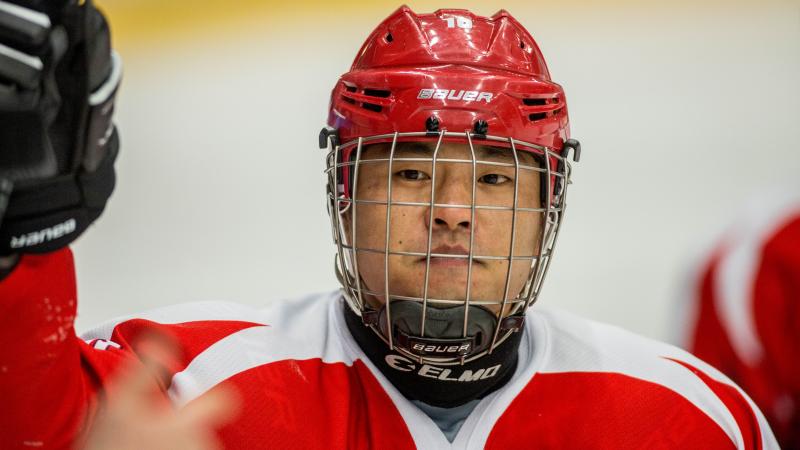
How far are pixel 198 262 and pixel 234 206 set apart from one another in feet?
0.80

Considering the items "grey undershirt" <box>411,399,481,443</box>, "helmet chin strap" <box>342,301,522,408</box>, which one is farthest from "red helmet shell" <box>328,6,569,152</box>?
"grey undershirt" <box>411,399,481,443</box>

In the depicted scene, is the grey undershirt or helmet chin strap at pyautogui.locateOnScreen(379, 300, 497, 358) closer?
helmet chin strap at pyautogui.locateOnScreen(379, 300, 497, 358)

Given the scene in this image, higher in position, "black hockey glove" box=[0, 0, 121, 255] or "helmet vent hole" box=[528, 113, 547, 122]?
"black hockey glove" box=[0, 0, 121, 255]

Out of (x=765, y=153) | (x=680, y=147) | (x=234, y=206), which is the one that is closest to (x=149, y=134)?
(x=234, y=206)

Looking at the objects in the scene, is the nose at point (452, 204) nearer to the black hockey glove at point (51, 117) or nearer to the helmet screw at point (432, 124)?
the helmet screw at point (432, 124)

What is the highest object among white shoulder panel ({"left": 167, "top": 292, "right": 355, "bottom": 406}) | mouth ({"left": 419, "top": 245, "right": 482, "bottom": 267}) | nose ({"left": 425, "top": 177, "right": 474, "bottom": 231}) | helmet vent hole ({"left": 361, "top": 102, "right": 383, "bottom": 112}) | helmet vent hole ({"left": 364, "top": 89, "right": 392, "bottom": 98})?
helmet vent hole ({"left": 364, "top": 89, "right": 392, "bottom": 98})

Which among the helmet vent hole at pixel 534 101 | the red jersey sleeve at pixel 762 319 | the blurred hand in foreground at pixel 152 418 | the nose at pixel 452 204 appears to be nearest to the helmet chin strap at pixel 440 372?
the nose at pixel 452 204

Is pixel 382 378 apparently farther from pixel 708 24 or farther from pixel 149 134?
pixel 708 24

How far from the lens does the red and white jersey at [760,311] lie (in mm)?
1782

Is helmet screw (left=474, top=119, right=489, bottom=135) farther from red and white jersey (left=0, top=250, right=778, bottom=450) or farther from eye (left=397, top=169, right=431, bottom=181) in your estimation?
red and white jersey (left=0, top=250, right=778, bottom=450)

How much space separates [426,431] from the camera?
4.50 ft

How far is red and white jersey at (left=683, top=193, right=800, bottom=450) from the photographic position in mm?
1782

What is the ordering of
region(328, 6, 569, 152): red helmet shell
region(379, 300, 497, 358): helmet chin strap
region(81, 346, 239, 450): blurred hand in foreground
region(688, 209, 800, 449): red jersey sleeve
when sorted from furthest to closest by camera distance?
region(688, 209, 800, 449): red jersey sleeve, region(328, 6, 569, 152): red helmet shell, region(379, 300, 497, 358): helmet chin strap, region(81, 346, 239, 450): blurred hand in foreground

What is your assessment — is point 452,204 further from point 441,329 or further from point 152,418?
point 152,418
